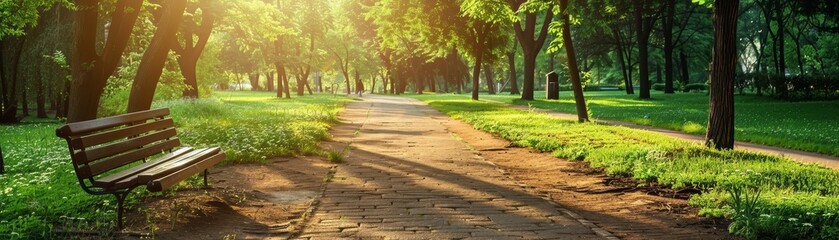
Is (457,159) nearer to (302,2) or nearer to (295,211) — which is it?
(295,211)

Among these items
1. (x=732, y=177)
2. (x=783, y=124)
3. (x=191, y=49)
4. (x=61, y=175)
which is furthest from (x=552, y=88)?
(x=61, y=175)

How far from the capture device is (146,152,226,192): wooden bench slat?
5.61 m

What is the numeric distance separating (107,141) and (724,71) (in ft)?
28.3

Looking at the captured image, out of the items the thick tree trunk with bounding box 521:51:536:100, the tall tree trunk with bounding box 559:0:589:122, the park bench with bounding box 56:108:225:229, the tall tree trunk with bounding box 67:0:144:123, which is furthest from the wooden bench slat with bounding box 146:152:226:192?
the thick tree trunk with bounding box 521:51:536:100

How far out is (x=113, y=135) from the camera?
6.51m

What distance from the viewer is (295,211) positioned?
6797 mm

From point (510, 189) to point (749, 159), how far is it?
387 cm

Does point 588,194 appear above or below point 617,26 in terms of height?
below

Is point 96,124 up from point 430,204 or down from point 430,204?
up

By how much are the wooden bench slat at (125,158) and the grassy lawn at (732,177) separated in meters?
5.26

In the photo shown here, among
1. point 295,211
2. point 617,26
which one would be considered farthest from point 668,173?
point 617,26

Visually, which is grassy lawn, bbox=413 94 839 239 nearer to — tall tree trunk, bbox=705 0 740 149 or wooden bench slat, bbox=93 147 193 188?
tall tree trunk, bbox=705 0 740 149

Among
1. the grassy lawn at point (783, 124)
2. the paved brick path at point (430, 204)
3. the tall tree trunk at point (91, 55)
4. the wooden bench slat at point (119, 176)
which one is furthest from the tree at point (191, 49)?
the wooden bench slat at point (119, 176)

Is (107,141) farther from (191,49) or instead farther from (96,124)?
(191,49)
